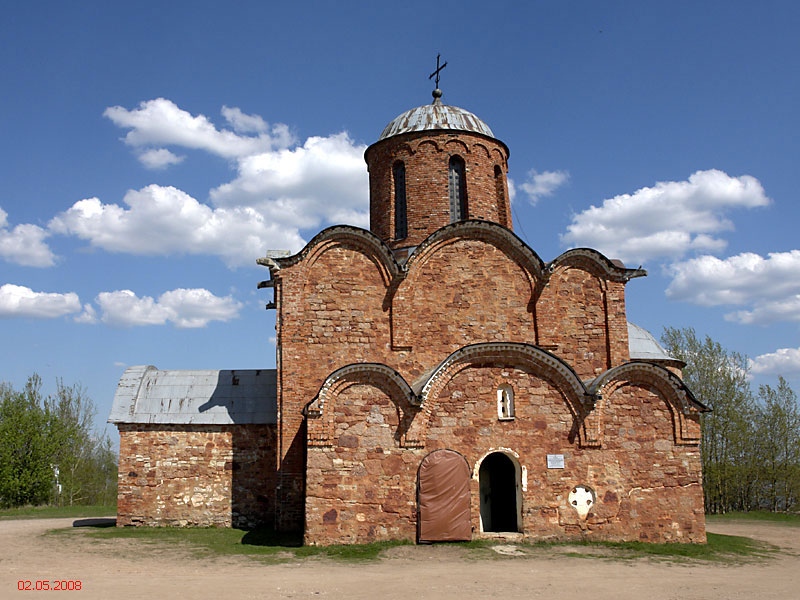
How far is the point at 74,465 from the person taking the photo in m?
28.2

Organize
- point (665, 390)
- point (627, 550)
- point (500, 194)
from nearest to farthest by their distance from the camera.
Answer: point (627, 550), point (665, 390), point (500, 194)

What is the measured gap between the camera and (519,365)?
12.1 metres

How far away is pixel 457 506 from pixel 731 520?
493 inches

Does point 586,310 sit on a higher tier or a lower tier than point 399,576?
higher

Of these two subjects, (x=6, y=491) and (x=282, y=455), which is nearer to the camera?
(x=282, y=455)

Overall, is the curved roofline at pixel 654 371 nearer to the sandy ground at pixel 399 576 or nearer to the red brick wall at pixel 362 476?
the sandy ground at pixel 399 576

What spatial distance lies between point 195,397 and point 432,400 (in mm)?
6673

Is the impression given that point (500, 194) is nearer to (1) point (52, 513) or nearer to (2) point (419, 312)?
(2) point (419, 312)

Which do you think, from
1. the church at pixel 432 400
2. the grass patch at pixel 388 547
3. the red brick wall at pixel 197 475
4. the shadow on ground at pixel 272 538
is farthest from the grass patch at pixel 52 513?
the shadow on ground at pixel 272 538

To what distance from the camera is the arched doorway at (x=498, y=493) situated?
1327 cm

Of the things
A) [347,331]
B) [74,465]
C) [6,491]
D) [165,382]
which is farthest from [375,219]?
[74,465]

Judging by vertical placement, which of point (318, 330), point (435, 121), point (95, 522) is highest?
point (435, 121)

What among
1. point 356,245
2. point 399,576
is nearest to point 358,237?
point 356,245

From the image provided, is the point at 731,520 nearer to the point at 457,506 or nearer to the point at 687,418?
the point at 687,418
